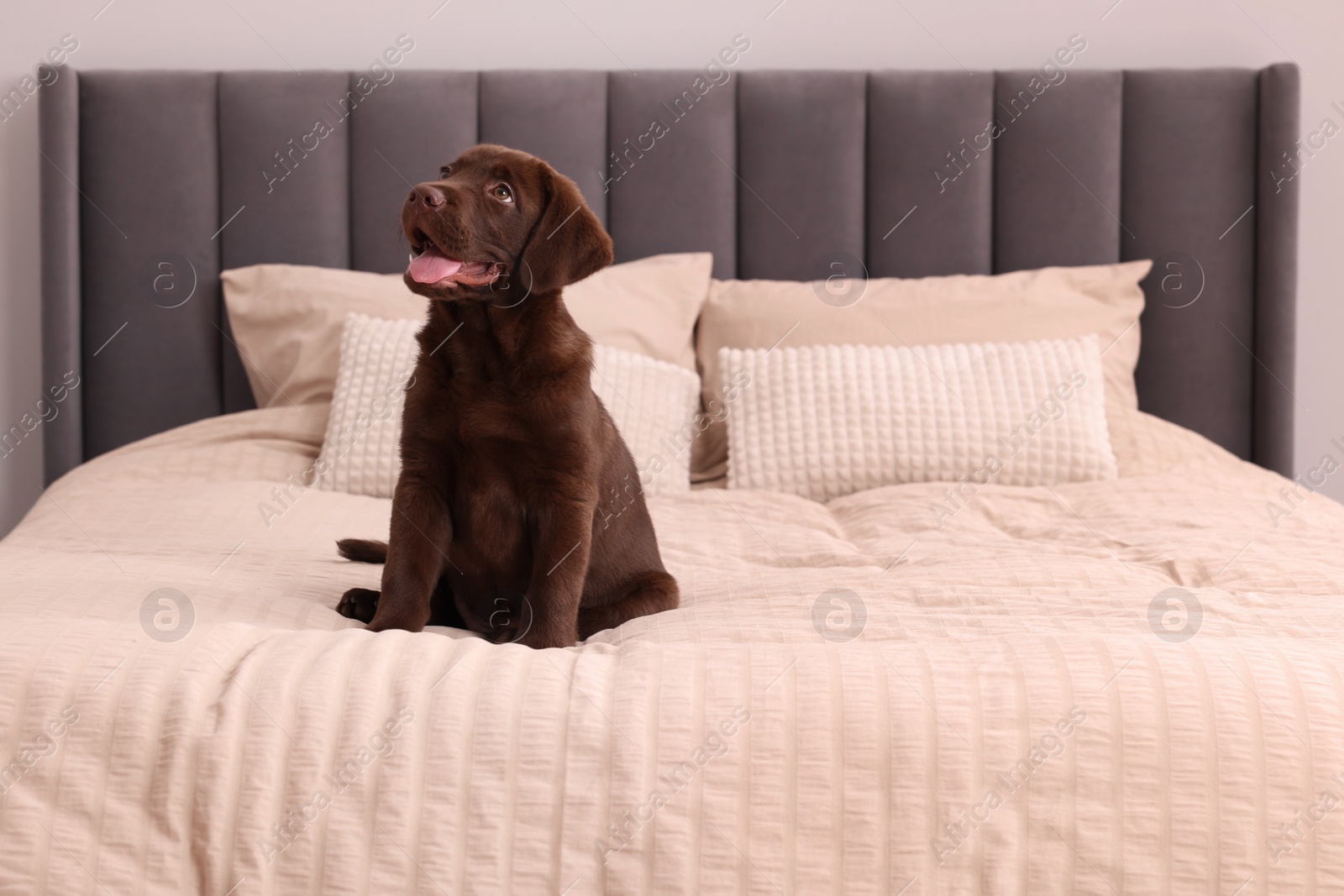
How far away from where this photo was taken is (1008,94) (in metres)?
2.64

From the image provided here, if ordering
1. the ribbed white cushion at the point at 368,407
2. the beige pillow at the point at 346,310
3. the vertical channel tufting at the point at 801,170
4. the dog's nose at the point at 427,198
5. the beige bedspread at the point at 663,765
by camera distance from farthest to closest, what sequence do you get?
the vertical channel tufting at the point at 801,170 → the beige pillow at the point at 346,310 → the ribbed white cushion at the point at 368,407 → the dog's nose at the point at 427,198 → the beige bedspread at the point at 663,765

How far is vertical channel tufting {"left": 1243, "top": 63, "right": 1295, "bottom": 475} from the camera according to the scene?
2.55 m

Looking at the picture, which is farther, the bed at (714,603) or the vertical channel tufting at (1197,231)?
the vertical channel tufting at (1197,231)

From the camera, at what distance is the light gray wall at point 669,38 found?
2730mm

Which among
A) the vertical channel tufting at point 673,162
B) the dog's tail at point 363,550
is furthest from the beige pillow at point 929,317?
the dog's tail at point 363,550

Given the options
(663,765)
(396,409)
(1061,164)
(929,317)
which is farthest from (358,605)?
(1061,164)

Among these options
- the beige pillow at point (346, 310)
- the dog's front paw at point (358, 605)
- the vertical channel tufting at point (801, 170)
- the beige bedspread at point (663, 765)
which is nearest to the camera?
the beige bedspread at point (663, 765)

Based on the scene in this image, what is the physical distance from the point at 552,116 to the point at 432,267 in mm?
1620

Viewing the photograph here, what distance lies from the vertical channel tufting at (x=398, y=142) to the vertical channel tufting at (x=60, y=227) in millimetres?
678

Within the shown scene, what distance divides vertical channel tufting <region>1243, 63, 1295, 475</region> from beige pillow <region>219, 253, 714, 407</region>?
141cm

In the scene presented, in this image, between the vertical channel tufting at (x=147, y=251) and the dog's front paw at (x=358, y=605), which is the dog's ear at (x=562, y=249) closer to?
the dog's front paw at (x=358, y=605)

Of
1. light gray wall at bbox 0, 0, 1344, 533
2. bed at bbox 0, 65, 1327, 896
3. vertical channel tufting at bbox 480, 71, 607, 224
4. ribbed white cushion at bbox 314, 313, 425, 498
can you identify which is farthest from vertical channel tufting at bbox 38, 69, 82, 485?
vertical channel tufting at bbox 480, 71, 607, 224

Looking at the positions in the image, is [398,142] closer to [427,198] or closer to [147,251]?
[147,251]

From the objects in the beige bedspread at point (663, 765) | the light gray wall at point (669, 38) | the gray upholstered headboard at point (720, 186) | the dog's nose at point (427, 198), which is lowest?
the beige bedspread at point (663, 765)
